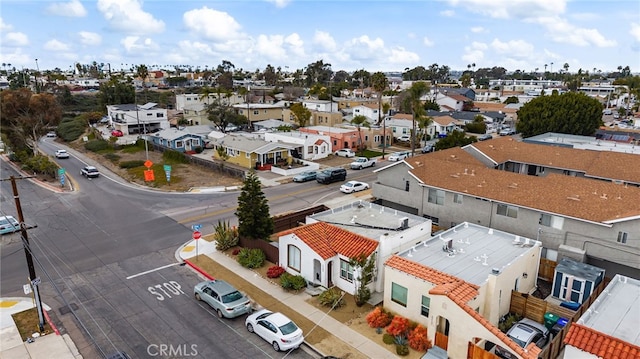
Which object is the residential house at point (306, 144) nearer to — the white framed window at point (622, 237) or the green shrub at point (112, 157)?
the green shrub at point (112, 157)

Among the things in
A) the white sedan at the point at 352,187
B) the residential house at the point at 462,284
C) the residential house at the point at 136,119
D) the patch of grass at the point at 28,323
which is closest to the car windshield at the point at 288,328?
the residential house at the point at 462,284

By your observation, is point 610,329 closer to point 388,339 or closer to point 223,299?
point 388,339

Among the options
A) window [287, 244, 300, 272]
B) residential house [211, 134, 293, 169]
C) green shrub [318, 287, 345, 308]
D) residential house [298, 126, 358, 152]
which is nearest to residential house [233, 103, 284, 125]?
residential house [298, 126, 358, 152]

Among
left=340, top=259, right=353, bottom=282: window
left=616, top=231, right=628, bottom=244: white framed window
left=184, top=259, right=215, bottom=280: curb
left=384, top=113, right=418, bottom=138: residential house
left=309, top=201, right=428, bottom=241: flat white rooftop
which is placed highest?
left=384, top=113, right=418, bottom=138: residential house

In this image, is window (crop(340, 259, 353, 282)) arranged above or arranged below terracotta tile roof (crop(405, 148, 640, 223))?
below

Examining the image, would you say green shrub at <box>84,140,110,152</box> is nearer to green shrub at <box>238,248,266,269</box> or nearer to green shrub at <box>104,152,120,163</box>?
green shrub at <box>104,152,120,163</box>

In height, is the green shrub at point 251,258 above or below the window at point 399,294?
below

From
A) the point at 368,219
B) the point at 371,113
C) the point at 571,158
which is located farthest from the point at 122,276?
the point at 371,113

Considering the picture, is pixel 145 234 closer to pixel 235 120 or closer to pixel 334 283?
pixel 334 283
